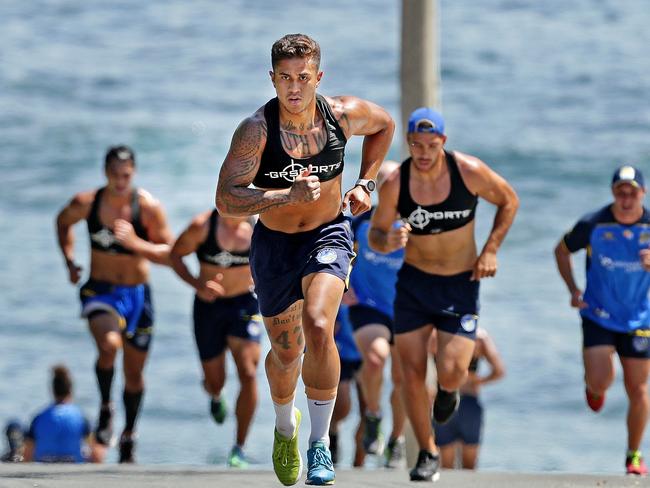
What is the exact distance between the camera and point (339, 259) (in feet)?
23.5

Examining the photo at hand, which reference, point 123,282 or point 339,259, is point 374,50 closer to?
point 123,282

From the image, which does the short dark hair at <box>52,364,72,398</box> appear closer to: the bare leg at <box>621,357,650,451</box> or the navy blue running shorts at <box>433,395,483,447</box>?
the navy blue running shorts at <box>433,395,483,447</box>

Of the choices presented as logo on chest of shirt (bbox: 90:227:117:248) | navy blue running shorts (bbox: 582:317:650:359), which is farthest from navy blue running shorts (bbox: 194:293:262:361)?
navy blue running shorts (bbox: 582:317:650:359)

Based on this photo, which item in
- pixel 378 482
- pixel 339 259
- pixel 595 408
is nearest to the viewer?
pixel 339 259

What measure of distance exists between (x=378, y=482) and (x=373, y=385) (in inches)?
81.5

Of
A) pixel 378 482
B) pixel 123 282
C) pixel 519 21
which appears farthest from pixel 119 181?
pixel 519 21

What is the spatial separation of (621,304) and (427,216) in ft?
5.87

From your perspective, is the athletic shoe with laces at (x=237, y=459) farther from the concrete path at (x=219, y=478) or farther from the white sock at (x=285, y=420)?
the white sock at (x=285, y=420)

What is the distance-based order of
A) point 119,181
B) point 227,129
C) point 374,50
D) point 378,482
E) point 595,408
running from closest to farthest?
point 378,482 → point 595,408 → point 119,181 → point 227,129 → point 374,50

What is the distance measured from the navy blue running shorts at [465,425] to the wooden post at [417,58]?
2398mm

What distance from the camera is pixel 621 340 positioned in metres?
9.58

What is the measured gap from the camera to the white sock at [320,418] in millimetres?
7141

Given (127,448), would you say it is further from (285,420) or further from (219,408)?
(285,420)

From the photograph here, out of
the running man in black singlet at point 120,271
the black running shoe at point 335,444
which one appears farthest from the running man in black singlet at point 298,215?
the running man in black singlet at point 120,271
